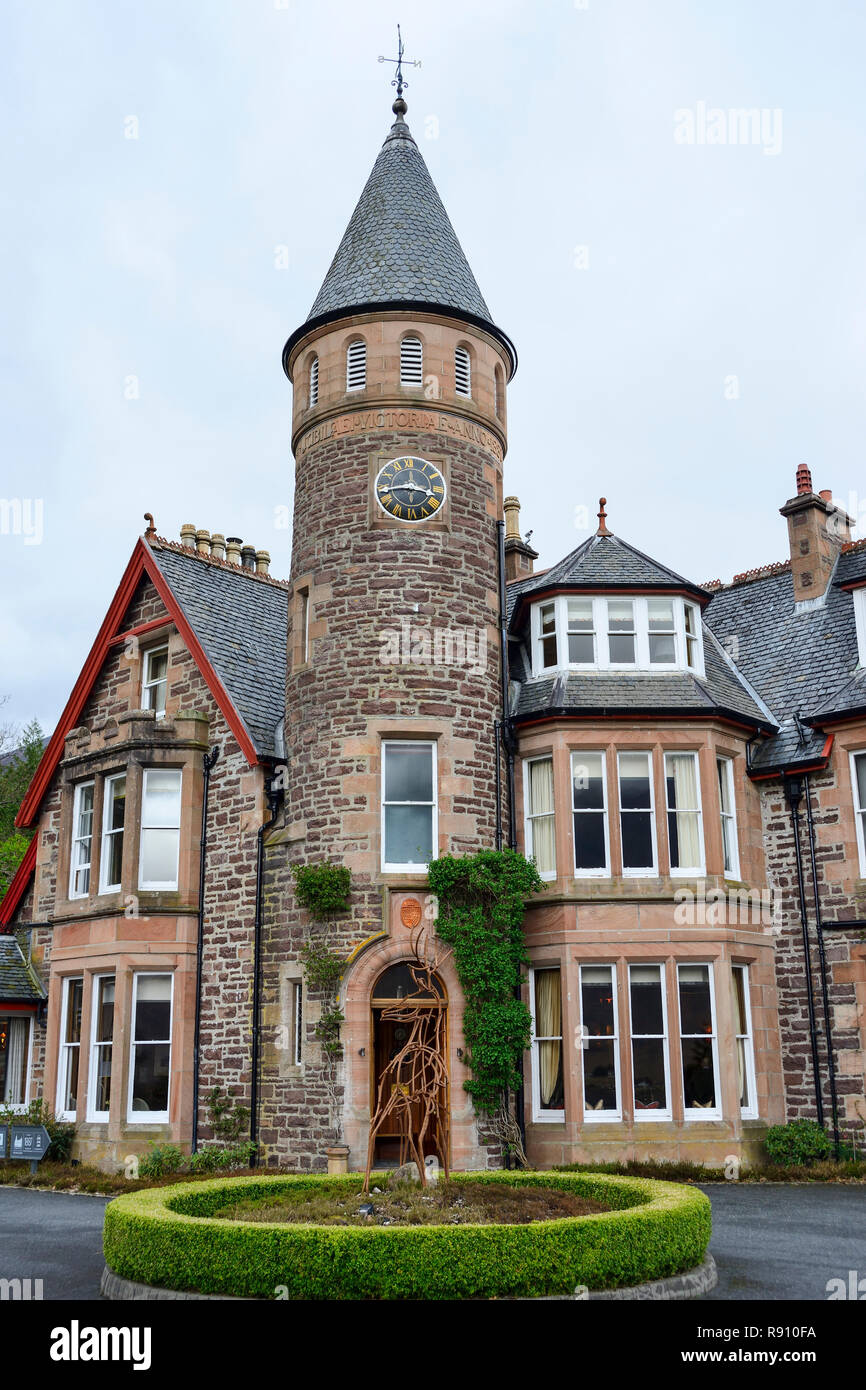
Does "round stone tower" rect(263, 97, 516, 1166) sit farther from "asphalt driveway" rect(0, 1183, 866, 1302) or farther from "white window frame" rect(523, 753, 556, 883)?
"asphalt driveway" rect(0, 1183, 866, 1302)

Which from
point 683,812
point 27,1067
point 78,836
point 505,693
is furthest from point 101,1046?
point 683,812

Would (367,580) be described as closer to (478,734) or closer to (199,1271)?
(478,734)

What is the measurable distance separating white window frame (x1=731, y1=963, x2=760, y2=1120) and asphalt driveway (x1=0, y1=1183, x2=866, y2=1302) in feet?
5.26

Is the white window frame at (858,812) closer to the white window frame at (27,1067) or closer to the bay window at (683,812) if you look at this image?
the bay window at (683,812)

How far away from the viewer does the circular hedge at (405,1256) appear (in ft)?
30.4

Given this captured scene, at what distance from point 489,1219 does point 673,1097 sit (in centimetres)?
884

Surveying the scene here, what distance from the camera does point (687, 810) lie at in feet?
66.5

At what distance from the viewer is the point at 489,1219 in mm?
10594

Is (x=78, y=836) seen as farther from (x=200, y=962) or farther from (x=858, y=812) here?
(x=858, y=812)

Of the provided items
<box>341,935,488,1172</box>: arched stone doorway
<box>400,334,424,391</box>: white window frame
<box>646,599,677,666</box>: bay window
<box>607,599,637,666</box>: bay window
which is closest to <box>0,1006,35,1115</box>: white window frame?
<box>341,935,488,1172</box>: arched stone doorway

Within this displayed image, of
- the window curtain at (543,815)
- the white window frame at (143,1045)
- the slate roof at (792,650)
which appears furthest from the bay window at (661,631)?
the white window frame at (143,1045)

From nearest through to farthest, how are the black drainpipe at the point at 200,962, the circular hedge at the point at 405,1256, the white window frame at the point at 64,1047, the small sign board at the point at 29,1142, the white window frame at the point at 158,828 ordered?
the circular hedge at the point at 405,1256, the black drainpipe at the point at 200,962, the small sign board at the point at 29,1142, the white window frame at the point at 158,828, the white window frame at the point at 64,1047

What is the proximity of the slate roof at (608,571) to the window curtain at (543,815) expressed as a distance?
3141mm
